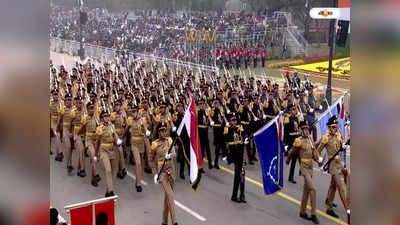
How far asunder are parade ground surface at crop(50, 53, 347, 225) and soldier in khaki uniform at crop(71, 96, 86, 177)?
8.0 inches

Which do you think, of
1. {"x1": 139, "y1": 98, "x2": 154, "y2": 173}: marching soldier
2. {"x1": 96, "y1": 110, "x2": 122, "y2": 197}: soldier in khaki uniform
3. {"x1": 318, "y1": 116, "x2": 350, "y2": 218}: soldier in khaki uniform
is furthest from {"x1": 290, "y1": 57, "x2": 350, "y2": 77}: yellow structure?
{"x1": 96, "y1": 110, "x2": 122, "y2": 197}: soldier in khaki uniform

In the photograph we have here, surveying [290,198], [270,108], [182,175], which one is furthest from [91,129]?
[270,108]

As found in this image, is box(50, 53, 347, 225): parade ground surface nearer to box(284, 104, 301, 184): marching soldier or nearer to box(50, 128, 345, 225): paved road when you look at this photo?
box(50, 128, 345, 225): paved road

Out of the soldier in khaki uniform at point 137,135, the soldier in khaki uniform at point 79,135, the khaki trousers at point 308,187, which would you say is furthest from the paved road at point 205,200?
the soldier in khaki uniform at point 137,135

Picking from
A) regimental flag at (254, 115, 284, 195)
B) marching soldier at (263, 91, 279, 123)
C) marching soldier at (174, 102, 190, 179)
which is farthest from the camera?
marching soldier at (263, 91, 279, 123)

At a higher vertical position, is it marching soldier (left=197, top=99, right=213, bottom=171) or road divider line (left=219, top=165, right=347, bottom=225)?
marching soldier (left=197, top=99, right=213, bottom=171)

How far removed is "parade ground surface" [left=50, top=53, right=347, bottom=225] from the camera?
26.2ft

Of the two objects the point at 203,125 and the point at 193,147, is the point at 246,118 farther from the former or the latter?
the point at 193,147

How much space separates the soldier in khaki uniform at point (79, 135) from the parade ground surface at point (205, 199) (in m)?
0.20

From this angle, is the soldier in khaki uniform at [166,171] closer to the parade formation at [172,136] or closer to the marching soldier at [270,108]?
the parade formation at [172,136]

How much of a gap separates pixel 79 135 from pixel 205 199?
2.66m

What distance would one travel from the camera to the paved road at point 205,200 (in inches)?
314
